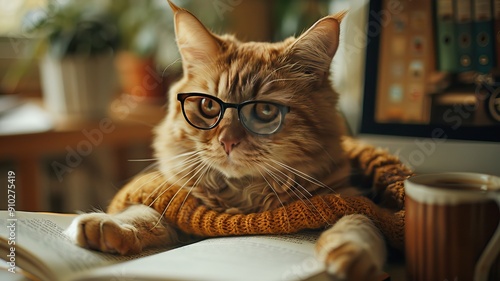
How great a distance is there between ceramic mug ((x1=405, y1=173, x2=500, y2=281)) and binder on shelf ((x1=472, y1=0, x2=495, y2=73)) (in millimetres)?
283

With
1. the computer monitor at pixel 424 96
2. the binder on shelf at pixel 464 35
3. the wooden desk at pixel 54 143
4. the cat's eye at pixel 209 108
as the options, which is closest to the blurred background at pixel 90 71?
the wooden desk at pixel 54 143

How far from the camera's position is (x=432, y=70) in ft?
2.79

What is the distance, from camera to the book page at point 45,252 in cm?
57

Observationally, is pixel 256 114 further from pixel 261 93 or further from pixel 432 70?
pixel 432 70

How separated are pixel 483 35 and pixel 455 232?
40 centimetres

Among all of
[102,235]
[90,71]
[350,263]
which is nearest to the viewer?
[350,263]

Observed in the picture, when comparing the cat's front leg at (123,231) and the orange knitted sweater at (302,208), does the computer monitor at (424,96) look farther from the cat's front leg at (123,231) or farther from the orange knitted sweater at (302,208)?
the cat's front leg at (123,231)

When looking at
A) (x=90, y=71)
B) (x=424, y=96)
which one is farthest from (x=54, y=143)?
(x=424, y=96)

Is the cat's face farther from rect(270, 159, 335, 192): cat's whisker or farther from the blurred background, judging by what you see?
the blurred background

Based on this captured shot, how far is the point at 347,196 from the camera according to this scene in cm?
69

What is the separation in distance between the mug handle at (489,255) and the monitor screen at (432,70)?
271 millimetres

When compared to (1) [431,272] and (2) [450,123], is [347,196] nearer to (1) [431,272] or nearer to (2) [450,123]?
(1) [431,272]

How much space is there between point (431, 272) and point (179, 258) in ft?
1.04

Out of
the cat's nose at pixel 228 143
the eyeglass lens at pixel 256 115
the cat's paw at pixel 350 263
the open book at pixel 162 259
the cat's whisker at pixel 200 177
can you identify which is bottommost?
the open book at pixel 162 259
